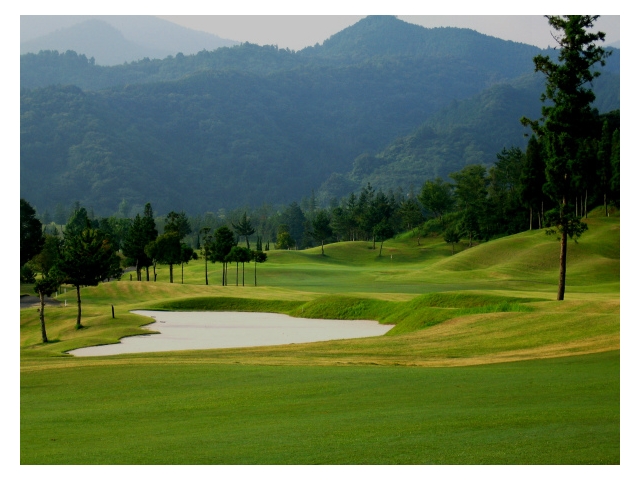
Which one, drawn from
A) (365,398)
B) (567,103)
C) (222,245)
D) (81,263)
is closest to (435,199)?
(222,245)

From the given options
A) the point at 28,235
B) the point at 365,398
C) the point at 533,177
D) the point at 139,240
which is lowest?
the point at 365,398

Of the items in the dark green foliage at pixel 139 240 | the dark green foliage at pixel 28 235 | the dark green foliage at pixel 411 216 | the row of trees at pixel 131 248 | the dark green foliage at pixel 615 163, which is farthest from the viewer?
the dark green foliage at pixel 411 216

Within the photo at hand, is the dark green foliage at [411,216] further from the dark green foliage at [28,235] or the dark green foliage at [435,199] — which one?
the dark green foliage at [28,235]

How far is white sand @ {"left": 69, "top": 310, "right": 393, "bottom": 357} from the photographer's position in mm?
41406

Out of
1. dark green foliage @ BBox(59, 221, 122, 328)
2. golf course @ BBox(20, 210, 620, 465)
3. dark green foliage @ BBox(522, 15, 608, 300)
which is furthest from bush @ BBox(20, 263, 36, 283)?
dark green foliage @ BBox(522, 15, 608, 300)

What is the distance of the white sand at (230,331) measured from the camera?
136 feet

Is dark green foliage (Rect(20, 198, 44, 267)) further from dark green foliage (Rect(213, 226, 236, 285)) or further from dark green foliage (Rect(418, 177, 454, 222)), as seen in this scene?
dark green foliage (Rect(418, 177, 454, 222))

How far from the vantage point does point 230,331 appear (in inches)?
1903

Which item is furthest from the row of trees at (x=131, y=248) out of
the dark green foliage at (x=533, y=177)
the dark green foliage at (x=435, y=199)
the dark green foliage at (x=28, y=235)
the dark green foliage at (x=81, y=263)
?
the dark green foliage at (x=435, y=199)

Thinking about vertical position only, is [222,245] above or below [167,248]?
above

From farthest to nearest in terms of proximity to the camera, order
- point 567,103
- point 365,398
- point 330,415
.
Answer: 1. point 567,103
2. point 365,398
3. point 330,415

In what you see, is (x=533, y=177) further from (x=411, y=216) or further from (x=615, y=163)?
(x=411, y=216)

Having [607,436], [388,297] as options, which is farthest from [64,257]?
[607,436]
